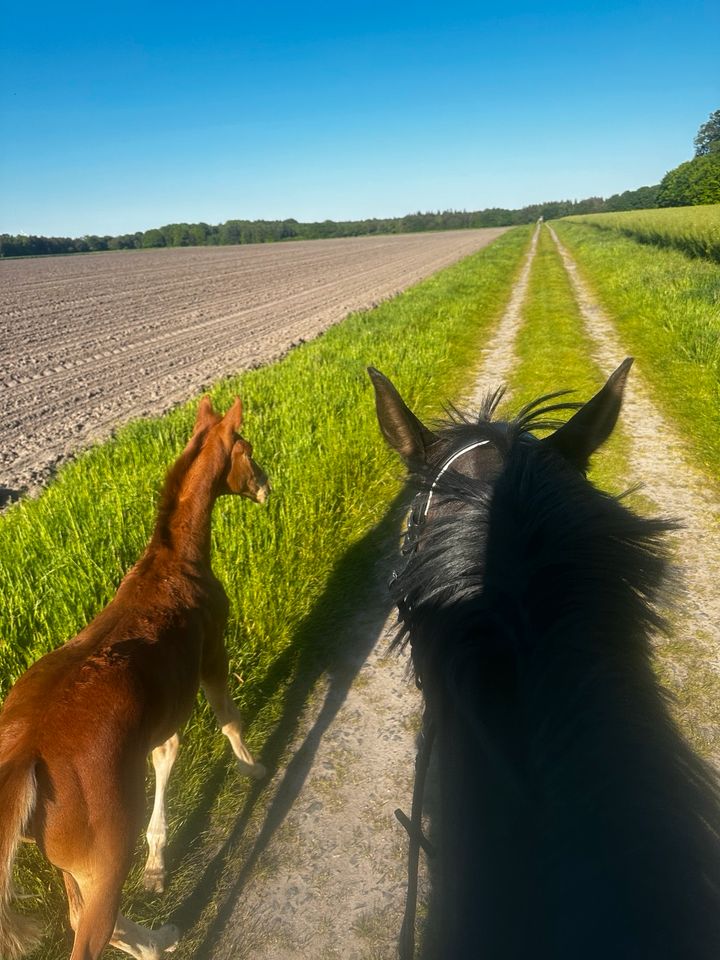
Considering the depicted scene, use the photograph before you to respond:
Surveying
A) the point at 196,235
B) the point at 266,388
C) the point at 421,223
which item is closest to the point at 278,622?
the point at 266,388

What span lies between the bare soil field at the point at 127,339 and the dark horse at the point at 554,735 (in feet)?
21.0

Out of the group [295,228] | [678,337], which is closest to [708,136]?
[295,228]

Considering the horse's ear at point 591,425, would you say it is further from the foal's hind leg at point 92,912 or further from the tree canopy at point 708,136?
the tree canopy at point 708,136

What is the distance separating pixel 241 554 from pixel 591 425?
2462mm

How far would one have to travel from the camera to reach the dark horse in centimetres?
73

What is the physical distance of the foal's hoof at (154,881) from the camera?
2.13 m

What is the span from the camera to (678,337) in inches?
354

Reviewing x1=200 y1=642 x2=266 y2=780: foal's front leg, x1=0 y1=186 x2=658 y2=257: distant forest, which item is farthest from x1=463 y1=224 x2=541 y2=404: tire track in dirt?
x1=0 y1=186 x2=658 y2=257: distant forest

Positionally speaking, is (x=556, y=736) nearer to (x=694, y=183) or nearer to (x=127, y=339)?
(x=127, y=339)

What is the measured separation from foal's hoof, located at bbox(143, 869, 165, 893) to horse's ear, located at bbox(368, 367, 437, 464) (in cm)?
186

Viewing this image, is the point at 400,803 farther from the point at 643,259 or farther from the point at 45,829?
the point at 643,259

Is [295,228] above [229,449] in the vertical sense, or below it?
above

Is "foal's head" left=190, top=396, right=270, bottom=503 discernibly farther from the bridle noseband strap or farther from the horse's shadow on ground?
the bridle noseband strap

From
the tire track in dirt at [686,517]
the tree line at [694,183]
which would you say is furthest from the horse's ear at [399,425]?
the tree line at [694,183]
